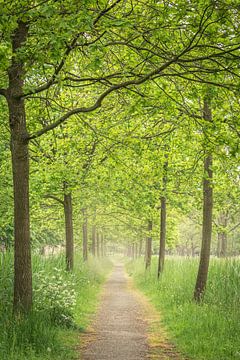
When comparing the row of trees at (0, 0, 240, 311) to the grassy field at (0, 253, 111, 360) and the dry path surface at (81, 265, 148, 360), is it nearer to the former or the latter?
the grassy field at (0, 253, 111, 360)

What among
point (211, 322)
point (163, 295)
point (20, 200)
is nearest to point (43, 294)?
point (20, 200)

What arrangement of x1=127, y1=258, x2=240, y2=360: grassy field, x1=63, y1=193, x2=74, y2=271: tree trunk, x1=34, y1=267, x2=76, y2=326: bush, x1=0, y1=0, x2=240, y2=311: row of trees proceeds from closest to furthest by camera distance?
x1=0, y1=0, x2=240, y2=311: row of trees
x1=127, y1=258, x2=240, y2=360: grassy field
x1=34, y1=267, x2=76, y2=326: bush
x1=63, y1=193, x2=74, y2=271: tree trunk

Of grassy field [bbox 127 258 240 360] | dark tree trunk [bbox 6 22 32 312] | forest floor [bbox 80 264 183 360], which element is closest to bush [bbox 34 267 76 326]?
forest floor [bbox 80 264 183 360]

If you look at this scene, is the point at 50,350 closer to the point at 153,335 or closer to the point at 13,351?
the point at 13,351

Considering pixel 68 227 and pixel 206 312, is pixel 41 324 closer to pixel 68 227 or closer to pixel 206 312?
pixel 206 312

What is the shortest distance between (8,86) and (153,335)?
6.58 m

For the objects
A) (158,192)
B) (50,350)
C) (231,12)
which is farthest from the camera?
(158,192)

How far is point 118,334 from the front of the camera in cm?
993

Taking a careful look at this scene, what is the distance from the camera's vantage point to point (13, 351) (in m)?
6.71

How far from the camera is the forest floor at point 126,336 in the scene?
797 cm

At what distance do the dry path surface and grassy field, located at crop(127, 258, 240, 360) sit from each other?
0.76m

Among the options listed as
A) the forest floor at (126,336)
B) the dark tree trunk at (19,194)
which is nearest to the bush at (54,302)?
the forest floor at (126,336)

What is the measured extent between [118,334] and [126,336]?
1.01 ft

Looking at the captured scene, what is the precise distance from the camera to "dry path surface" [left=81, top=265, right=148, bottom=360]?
314 inches
